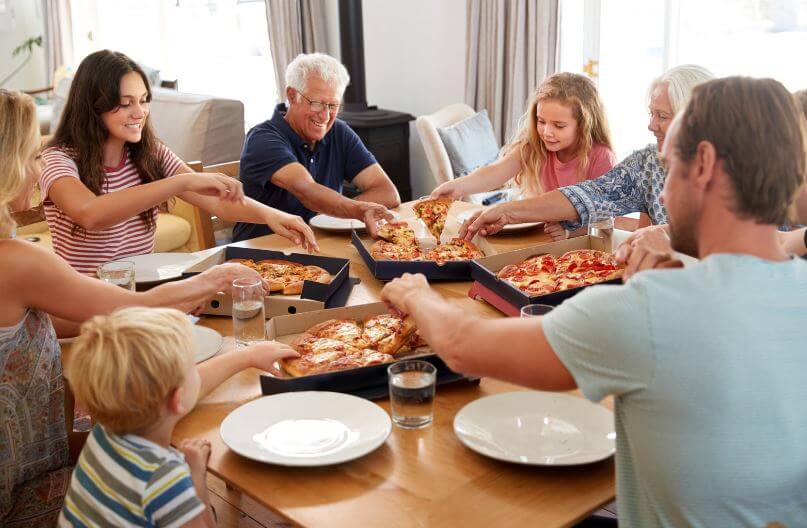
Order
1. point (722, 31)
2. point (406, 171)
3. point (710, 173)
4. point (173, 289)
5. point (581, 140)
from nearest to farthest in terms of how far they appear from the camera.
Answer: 1. point (710, 173)
2. point (173, 289)
3. point (581, 140)
4. point (722, 31)
5. point (406, 171)

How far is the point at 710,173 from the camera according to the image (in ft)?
3.68

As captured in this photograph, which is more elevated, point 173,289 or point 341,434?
point 173,289

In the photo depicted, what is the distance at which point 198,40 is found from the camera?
24.0 ft

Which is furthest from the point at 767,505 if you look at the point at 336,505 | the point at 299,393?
the point at 299,393

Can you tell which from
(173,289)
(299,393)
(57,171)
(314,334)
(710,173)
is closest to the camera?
(710,173)

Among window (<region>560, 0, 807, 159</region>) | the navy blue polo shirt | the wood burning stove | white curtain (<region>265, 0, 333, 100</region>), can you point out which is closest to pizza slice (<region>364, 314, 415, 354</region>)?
the navy blue polo shirt

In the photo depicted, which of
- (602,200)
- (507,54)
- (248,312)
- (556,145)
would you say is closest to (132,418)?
(248,312)

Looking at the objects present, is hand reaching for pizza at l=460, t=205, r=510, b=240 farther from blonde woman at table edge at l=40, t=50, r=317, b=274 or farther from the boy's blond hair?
the boy's blond hair

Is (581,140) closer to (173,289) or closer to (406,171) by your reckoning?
(173,289)

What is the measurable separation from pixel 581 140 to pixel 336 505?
7.10ft

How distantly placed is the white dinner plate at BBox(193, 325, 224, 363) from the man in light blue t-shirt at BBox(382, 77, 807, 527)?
0.86 meters

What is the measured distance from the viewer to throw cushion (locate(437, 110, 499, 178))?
4461 millimetres

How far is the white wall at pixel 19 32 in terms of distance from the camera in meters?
8.31

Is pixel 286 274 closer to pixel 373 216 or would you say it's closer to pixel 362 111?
pixel 373 216
